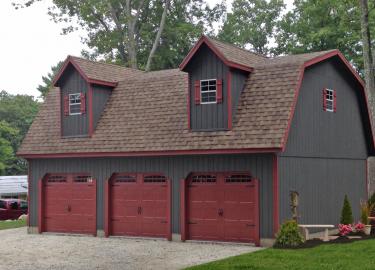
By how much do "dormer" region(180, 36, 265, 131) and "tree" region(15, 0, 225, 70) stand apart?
2072cm

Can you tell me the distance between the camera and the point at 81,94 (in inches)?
980

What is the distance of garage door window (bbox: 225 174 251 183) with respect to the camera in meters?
20.2

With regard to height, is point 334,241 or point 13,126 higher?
point 13,126

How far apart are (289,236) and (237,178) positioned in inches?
111

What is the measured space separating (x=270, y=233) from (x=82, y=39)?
30.7 metres

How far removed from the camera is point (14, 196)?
5119cm

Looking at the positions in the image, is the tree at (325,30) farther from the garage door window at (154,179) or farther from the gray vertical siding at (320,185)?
the garage door window at (154,179)

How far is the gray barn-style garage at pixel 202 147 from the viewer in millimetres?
19953

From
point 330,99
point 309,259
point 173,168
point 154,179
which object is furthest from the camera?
point 330,99

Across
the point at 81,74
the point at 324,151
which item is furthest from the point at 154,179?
the point at 324,151

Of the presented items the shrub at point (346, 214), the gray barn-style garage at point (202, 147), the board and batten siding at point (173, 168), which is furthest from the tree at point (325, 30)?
the board and batten siding at point (173, 168)

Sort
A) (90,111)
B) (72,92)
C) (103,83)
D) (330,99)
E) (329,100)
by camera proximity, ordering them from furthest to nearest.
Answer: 1. (72,92)
2. (103,83)
3. (90,111)
4. (330,99)
5. (329,100)

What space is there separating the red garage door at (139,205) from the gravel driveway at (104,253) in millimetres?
611

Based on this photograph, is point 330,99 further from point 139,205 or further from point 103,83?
point 103,83
